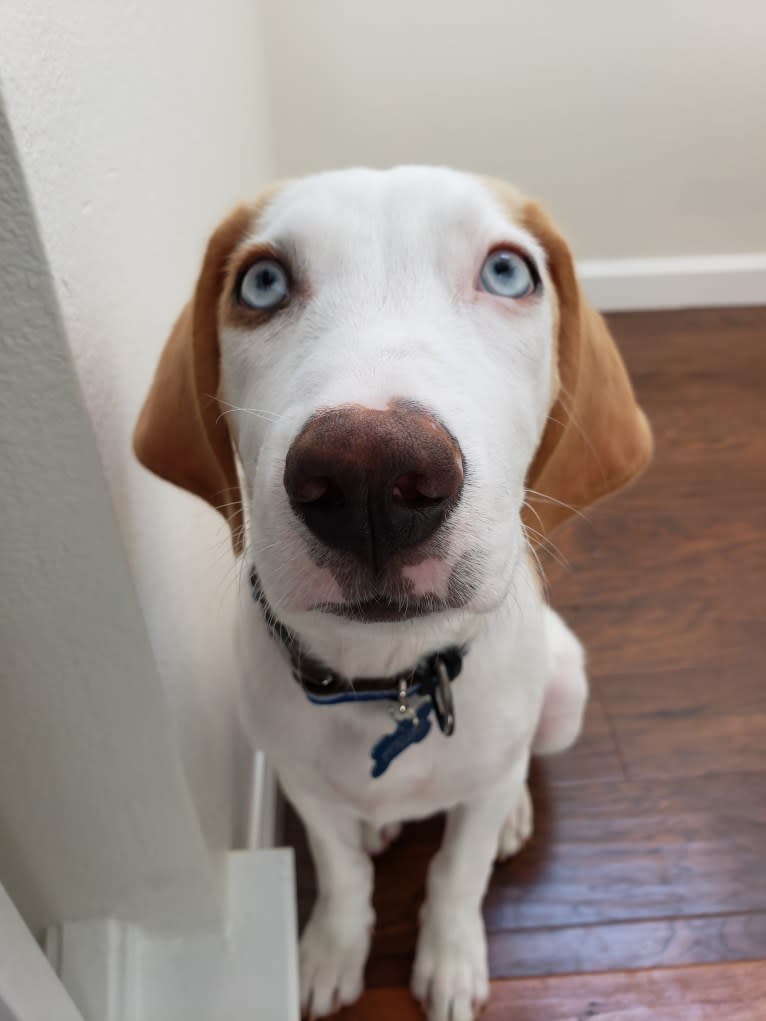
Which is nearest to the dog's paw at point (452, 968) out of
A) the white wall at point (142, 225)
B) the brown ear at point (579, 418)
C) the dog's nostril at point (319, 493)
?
the white wall at point (142, 225)

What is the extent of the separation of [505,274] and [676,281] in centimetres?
224

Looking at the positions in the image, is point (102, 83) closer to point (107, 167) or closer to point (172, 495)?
point (107, 167)

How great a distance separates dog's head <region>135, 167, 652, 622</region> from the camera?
1.74 ft

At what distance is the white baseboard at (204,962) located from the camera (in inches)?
34.7

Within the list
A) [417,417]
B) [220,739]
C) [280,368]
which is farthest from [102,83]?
[220,739]

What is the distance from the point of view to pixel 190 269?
3.53ft

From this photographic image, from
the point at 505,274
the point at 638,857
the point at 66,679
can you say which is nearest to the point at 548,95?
the point at 505,274

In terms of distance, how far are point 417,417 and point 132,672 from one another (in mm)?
345

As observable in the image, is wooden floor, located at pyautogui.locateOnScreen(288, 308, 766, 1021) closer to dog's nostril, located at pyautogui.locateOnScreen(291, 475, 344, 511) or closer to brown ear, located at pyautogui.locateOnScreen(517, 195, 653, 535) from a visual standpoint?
brown ear, located at pyautogui.locateOnScreen(517, 195, 653, 535)

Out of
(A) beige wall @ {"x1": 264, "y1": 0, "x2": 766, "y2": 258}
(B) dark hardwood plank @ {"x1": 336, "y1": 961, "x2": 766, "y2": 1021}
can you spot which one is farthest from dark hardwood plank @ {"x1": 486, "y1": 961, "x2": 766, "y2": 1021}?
(A) beige wall @ {"x1": 264, "y1": 0, "x2": 766, "y2": 258}

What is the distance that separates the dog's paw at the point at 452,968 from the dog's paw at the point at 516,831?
17 centimetres

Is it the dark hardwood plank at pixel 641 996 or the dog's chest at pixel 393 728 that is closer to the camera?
the dog's chest at pixel 393 728

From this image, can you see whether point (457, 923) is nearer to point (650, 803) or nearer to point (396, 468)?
point (650, 803)

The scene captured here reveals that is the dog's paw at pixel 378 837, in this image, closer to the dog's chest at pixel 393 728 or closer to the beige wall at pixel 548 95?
the dog's chest at pixel 393 728
